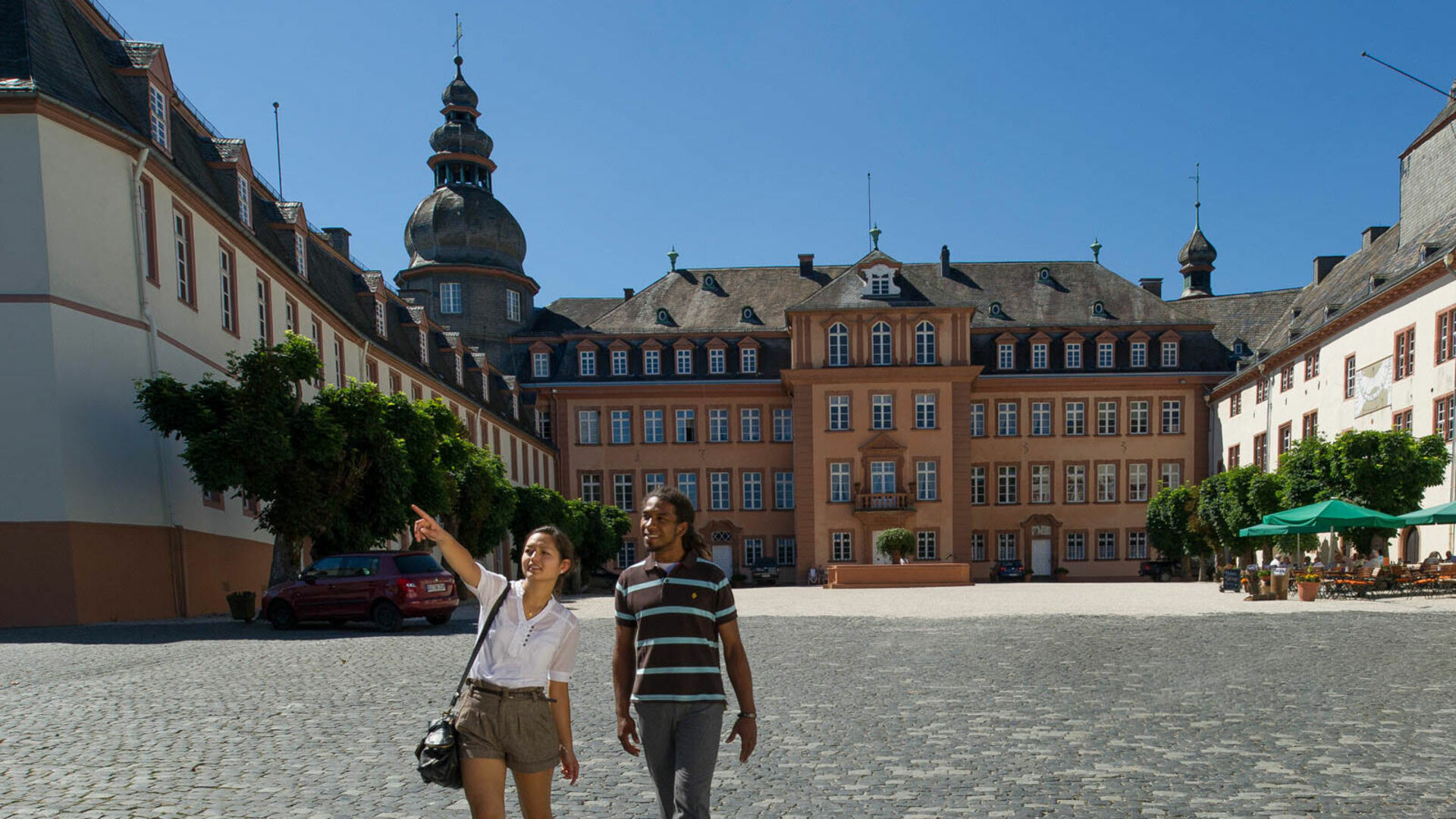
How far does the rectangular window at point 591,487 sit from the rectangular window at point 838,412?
13.5 metres

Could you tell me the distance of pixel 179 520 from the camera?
22859mm

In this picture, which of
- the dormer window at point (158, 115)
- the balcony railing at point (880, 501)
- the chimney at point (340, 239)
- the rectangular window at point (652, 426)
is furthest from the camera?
the rectangular window at point (652, 426)

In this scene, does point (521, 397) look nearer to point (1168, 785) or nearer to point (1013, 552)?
point (1013, 552)

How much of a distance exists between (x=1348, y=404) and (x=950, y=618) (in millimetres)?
23938

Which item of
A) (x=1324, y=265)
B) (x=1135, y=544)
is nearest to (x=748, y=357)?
(x=1135, y=544)

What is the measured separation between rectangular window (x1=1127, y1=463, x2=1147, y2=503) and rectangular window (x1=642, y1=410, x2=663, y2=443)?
24.4 m

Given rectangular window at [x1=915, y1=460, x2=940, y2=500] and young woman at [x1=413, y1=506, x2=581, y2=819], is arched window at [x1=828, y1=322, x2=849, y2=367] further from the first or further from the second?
young woman at [x1=413, y1=506, x2=581, y2=819]

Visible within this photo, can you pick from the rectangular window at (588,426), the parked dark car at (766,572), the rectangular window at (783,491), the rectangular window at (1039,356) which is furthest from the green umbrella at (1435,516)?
the rectangular window at (588,426)

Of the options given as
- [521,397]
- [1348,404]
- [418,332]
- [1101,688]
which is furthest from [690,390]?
[1101,688]

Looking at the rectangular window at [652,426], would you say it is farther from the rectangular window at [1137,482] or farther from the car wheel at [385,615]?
the car wheel at [385,615]

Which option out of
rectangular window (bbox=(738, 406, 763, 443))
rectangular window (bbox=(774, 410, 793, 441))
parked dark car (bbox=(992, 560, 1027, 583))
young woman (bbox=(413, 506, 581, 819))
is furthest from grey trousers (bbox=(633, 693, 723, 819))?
rectangular window (bbox=(774, 410, 793, 441))

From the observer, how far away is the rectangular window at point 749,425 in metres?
58.9

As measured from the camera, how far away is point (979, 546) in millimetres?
58406

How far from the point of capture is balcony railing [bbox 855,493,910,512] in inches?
2087
